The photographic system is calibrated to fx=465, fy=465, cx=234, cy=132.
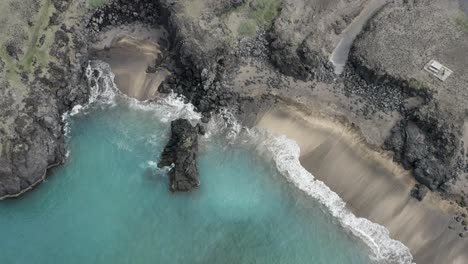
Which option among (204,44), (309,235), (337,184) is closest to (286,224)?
(309,235)

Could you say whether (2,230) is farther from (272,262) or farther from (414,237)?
(414,237)

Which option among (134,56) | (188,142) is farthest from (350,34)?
(134,56)

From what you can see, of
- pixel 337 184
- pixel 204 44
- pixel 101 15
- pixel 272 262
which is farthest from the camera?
pixel 101 15

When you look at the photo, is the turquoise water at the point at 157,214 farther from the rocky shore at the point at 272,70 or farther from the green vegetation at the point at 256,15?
the green vegetation at the point at 256,15

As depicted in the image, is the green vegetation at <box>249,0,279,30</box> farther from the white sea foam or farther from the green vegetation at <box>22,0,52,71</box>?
the green vegetation at <box>22,0,52,71</box>

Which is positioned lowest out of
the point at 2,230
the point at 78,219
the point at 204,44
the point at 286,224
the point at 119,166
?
the point at 2,230

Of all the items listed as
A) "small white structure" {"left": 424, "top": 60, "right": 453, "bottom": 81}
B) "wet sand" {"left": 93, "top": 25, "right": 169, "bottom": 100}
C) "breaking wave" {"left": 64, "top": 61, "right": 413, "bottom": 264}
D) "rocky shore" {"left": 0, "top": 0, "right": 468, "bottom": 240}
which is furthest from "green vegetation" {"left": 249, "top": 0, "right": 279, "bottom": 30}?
"small white structure" {"left": 424, "top": 60, "right": 453, "bottom": 81}

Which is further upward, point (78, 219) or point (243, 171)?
point (243, 171)
